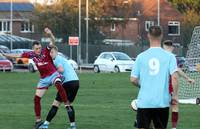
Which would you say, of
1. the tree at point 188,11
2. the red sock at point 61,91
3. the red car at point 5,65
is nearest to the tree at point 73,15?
the tree at point 188,11

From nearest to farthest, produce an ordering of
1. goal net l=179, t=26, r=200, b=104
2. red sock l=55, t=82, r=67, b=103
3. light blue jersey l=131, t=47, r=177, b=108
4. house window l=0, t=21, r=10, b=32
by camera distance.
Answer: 1. light blue jersey l=131, t=47, r=177, b=108
2. red sock l=55, t=82, r=67, b=103
3. goal net l=179, t=26, r=200, b=104
4. house window l=0, t=21, r=10, b=32

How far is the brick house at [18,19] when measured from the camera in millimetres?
99562

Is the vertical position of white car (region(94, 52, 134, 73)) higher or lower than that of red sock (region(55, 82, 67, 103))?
lower

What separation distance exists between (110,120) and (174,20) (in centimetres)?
7851

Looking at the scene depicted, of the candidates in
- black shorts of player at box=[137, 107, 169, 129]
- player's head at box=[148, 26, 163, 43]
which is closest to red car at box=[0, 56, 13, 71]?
black shorts of player at box=[137, 107, 169, 129]

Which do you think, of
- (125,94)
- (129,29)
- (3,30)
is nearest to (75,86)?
(125,94)

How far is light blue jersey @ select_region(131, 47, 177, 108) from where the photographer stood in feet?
33.2

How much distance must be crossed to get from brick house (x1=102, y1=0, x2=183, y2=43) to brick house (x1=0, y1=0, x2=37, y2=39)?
1165cm

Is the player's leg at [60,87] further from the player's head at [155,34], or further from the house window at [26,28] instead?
the house window at [26,28]

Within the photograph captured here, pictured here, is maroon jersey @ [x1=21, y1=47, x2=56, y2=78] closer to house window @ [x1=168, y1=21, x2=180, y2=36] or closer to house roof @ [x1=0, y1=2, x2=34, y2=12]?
house window @ [x1=168, y1=21, x2=180, y2=36]

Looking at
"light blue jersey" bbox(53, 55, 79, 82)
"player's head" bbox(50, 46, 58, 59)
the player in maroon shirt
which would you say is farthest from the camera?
"light blue jersey" bbox(53, 55, 79, 82)

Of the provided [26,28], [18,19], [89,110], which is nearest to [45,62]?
[89,110]

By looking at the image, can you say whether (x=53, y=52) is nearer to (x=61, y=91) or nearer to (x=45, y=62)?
(x=45, y=62)

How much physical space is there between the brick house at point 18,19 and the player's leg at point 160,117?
8786cm
